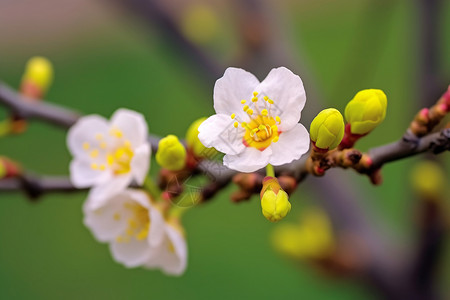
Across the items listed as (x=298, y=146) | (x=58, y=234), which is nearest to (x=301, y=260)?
(x=298, y=146)

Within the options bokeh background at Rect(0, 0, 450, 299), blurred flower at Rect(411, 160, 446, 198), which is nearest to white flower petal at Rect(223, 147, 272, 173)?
bokeh background at Rect(0, 0, 450, 299)

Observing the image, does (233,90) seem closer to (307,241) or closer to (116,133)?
(116,133)

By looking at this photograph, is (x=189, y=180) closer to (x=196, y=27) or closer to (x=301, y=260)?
(x=301, y=260)

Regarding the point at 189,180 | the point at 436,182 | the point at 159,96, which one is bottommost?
the point at 159,96

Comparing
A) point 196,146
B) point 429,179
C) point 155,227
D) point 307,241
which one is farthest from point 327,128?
point 307,241

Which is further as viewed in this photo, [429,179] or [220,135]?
[429,179]

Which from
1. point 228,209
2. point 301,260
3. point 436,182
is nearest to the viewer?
point 436,182
